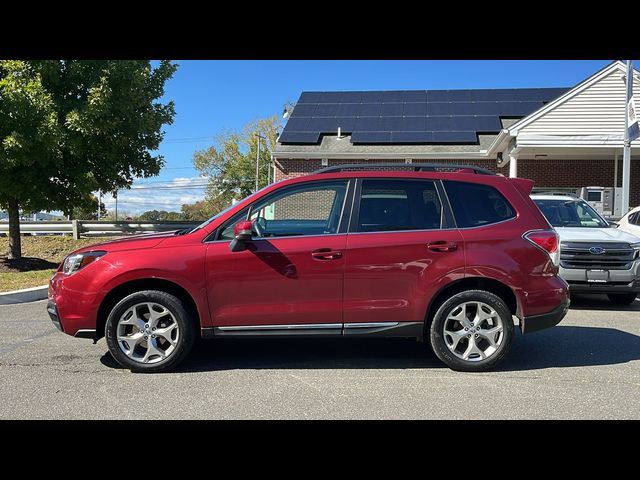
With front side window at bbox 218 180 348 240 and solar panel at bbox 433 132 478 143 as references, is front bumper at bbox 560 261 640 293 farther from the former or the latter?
solar panel at bbox 433 132 478 143

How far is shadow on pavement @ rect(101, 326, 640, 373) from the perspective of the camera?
16.4 feet

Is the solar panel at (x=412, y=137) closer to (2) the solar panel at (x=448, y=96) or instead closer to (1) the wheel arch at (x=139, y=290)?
(2) the solar panel at (x=448, y=96)

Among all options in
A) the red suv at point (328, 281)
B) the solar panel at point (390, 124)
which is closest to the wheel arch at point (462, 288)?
the red suv at point (328, 281)

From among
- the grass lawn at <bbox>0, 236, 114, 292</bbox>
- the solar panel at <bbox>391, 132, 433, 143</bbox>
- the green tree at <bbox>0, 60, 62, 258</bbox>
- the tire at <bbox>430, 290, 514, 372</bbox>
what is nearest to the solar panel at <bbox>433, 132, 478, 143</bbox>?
the solar panel at <bbox>391, 132, 433, 143</bbox>

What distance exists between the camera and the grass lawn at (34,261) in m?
10.3

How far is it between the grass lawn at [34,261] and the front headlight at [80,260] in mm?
5672

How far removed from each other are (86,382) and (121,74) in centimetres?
951

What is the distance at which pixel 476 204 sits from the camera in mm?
4938

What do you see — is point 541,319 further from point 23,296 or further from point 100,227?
point 100,227

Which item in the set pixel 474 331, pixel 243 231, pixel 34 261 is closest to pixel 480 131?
pixel 34 261

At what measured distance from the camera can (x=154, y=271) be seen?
4578 millimetres
